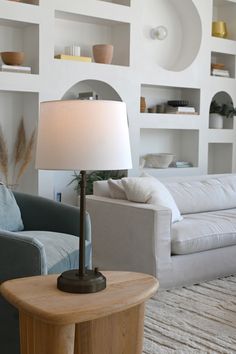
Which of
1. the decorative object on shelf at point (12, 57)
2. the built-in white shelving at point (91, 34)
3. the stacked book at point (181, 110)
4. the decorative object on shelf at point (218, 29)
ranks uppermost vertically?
the decorative object on shelf at point (218, 29)

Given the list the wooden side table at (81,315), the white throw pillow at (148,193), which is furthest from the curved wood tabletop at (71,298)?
the white throw pillow at (148,193)

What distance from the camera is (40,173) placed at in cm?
482

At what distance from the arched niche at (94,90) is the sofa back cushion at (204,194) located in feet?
3.74

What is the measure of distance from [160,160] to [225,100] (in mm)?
1304

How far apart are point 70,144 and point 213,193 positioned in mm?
2988

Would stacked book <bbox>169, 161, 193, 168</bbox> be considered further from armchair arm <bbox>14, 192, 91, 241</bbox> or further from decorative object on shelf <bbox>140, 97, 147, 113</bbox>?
armchair arm <bbox>14, 192, 91, 241</bbox>

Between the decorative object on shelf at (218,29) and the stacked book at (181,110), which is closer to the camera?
the stacked book at (181,110)

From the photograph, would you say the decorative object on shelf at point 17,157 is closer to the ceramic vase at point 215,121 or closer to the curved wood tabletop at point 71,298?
the ceramic vase at point 215,121

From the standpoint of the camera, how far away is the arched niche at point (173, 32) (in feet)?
19.4

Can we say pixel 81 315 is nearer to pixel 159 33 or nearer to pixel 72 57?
pixel 72 57

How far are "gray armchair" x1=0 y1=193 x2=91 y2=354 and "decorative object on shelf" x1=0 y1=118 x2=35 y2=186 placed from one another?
3.38 ft

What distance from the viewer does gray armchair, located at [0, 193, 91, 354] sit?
2.58 metres

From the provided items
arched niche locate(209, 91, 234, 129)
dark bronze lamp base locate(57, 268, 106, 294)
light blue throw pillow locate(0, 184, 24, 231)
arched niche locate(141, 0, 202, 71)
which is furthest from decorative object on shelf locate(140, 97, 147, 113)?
dark bronze lamp base locate(57, 268, 106, 294)

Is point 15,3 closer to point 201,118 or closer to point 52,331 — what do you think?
point 201,118
